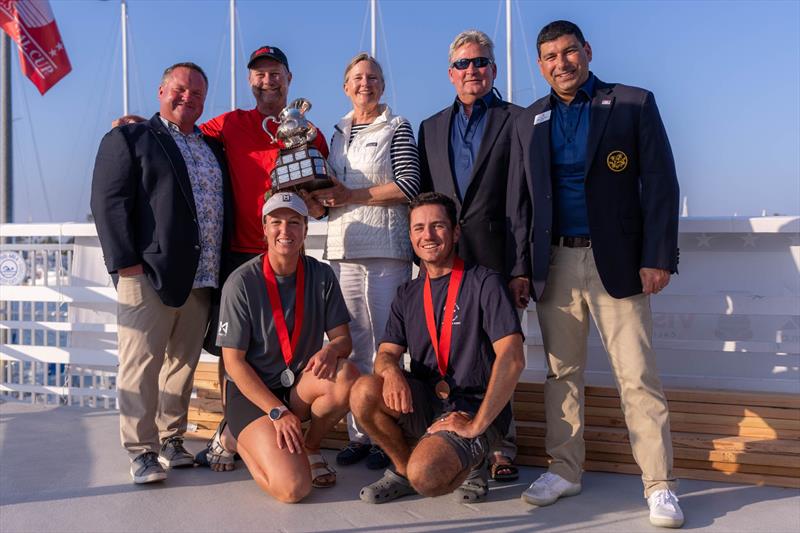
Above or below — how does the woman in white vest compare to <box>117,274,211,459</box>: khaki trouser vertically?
above

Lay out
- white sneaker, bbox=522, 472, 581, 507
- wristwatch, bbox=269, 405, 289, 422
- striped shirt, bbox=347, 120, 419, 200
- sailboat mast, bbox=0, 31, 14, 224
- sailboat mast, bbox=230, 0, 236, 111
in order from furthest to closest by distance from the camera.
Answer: sailboat mast, bbox=230, 0, 236, 111
sailboat mast, bbox=0, 31, 14, 224
striped shirt, bbox=347, 120, 419, 200
wristwatch, bbox=269, 405, 289, 422
white sneaker, bbox=522, 472, 581, 507

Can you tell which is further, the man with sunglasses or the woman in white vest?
the woman in white vest

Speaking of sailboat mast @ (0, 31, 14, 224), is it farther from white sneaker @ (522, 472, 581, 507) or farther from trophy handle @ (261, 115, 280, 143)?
white sneaker @ (522, 472, 581, 507)

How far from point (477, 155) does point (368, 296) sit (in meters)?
1.00

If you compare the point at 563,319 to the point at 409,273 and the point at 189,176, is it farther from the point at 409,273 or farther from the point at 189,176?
the point at 189,176

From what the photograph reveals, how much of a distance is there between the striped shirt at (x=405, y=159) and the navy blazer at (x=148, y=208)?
3.48ft

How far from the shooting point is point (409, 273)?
3.93 meters

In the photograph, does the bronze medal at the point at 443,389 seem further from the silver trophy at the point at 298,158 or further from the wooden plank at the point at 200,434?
the wooden plank at the point at 200,434

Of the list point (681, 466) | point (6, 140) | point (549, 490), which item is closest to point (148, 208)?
point (549, 490)

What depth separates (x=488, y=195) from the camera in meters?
3.58

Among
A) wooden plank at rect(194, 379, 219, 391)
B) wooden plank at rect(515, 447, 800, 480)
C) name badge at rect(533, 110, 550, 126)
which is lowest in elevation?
wooden plank at rect(515, 447, 800, 480)

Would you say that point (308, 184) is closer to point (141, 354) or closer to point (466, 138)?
point (466, 138)

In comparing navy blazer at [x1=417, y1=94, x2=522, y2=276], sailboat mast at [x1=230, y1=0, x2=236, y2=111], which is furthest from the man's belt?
sailboat mast at [x1=230, y1=0, x2=236, y2=111]

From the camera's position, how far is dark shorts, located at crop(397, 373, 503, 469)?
308 cm
